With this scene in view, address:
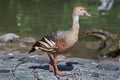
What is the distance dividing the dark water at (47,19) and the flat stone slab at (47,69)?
8.43ft

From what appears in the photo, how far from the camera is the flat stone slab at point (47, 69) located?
8.27 m

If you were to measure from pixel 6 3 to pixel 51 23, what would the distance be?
811cm

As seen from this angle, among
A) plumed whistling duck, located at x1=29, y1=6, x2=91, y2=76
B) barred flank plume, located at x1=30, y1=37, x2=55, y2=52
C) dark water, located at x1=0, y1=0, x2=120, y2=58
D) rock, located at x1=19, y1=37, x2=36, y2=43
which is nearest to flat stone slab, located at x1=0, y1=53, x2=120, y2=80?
plumed whistling duck, located at x1=29, y1=6, x2=91, y2=76

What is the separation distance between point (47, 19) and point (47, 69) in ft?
32.4

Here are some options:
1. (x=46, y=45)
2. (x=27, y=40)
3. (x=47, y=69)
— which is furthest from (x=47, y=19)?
(x=46, y=45)

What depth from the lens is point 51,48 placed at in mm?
8484

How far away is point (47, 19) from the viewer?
61.7 feet

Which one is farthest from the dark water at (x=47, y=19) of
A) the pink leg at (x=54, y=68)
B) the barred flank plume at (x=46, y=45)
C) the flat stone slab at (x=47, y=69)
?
the barred flank plume at (x=46, y=45)

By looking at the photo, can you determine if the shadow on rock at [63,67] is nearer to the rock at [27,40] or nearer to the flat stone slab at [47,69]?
the flat stone slab at [47,69]

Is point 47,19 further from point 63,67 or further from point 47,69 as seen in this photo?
point 47,69

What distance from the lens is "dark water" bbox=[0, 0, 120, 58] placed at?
15969 millimetres

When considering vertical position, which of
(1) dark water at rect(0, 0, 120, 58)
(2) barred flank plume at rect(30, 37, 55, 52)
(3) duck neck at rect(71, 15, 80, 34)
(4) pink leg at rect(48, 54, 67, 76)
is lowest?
(1) dark water at rect(0, 0, 120, 58)

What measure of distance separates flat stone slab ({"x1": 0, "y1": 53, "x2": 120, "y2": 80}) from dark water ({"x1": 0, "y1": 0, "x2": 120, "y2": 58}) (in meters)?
2.57

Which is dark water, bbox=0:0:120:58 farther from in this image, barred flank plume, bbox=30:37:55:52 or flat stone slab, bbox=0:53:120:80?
barred flank plume, bbox=30:37:55:52
